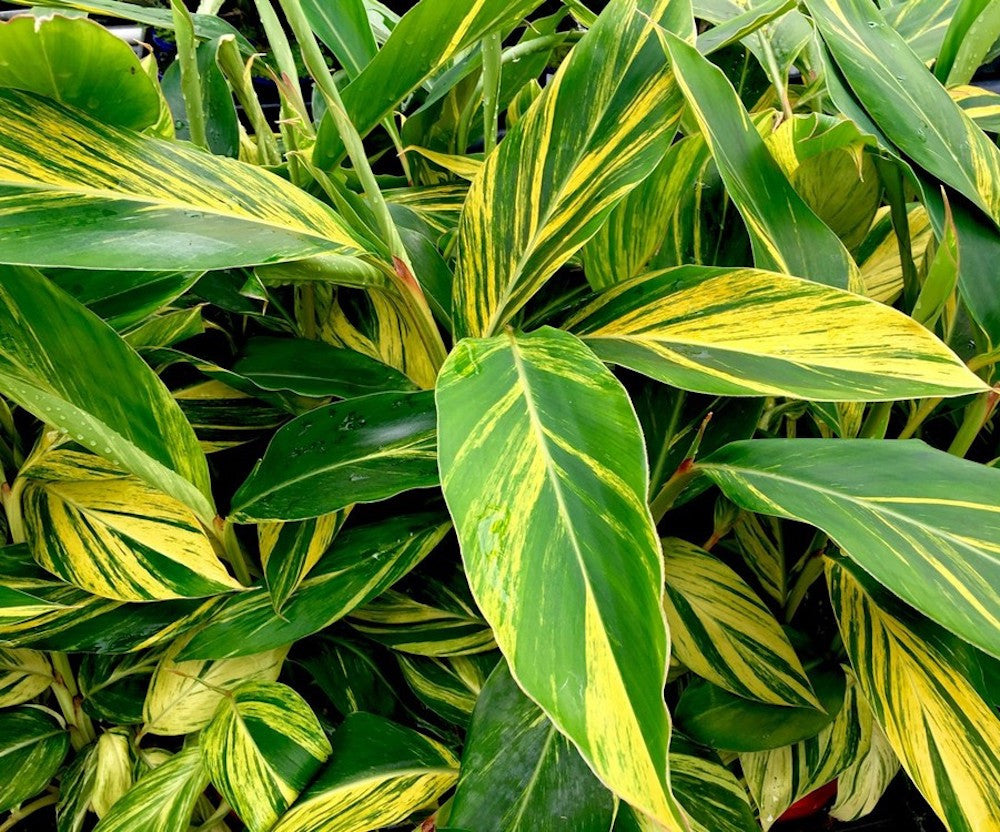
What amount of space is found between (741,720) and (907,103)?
0.53 m

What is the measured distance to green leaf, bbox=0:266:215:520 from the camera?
44 centimetres

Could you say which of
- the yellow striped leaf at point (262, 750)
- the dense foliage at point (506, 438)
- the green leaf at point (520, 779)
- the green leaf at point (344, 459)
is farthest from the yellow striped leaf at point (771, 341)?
the yellow striped leaf at point (262, 750)

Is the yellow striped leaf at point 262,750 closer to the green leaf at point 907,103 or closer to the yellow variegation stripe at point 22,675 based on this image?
the yellow variegation stripe at point 22,675

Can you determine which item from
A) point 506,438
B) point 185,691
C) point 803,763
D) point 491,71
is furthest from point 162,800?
point 491,71

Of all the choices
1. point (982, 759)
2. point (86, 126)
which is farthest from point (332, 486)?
point (982, 759)

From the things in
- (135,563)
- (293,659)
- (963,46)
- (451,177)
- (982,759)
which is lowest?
(293,659)

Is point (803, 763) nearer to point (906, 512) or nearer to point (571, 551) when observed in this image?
point (906, 512)

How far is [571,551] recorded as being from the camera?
341 mm

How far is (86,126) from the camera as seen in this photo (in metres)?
0.44

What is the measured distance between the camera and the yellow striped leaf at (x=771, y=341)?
1.41 ft

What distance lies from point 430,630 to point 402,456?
22cm

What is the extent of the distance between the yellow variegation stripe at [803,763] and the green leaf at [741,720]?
4 centimetres

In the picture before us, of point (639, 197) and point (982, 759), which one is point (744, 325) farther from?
point (982, 759)

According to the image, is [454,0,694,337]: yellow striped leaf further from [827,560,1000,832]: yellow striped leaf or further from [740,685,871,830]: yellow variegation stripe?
[740,685,871,830]: yellow variegation stripe
